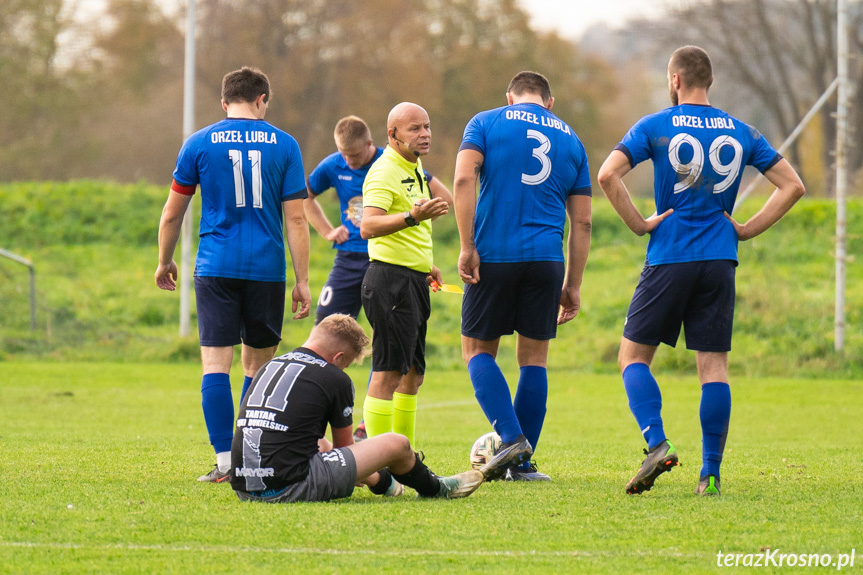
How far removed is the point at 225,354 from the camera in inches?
241

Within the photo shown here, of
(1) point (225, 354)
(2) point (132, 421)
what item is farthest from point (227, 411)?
(2) point (132, 421)

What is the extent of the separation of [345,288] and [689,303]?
363cm

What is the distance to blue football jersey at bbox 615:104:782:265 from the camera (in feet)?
18.5

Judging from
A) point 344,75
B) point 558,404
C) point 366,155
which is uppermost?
point 344,75

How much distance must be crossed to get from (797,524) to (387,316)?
2.46m

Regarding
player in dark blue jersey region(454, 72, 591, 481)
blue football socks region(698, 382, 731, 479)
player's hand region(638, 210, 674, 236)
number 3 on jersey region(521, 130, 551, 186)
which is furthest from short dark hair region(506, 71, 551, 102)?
blue football socks region(698, 382, 731, 479)

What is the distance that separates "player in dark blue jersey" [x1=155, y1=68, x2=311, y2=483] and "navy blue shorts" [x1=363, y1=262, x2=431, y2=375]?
0.60 meters

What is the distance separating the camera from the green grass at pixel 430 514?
3.99 meters

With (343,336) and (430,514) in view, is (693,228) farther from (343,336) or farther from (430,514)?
(430,514)

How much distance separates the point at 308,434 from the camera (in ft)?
16.4

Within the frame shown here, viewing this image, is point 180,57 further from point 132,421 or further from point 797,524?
point 797,524

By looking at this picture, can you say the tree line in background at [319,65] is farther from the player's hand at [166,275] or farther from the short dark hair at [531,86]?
the short dark hair at [531,86]

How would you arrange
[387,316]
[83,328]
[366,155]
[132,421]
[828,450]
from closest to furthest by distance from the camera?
[387,316] < [828,450] < [366,155] < [132,421] < [83,328]

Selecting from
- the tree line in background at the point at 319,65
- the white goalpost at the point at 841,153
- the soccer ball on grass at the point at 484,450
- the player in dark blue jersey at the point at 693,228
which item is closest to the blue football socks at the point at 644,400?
the player in dark blue jersey at the point at 693,228
